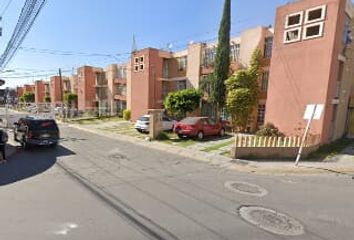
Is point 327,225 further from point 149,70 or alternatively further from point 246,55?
point 149,70

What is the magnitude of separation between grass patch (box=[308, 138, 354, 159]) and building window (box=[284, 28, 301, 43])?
6.48 m

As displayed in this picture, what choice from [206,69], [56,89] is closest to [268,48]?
[206,69]

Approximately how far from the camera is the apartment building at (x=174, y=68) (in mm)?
22172

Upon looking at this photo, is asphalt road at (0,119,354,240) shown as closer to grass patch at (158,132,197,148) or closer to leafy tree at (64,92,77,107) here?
grass patch at (158,132,197,148)

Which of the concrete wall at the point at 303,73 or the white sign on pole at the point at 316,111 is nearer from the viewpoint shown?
the white sign on pole at the point at 316,111

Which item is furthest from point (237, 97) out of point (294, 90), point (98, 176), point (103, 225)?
point (103, 225)

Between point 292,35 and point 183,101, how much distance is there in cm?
958

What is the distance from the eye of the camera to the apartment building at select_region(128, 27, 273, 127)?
22.2m

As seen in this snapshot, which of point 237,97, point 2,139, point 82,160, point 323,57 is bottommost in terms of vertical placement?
point 82,160

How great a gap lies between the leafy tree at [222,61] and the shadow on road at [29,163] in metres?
12.7

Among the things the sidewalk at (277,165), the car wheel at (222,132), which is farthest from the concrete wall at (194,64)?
the sidewalk at (277,165)

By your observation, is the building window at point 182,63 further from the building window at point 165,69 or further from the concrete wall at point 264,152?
the concrete wall at point 264,152

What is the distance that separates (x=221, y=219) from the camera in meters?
5.52

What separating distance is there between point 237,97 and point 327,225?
14325 millimetres
